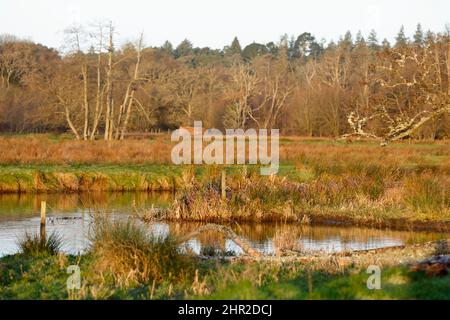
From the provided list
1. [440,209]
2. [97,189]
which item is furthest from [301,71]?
[440,209]

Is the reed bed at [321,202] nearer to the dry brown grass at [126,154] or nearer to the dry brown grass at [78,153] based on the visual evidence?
the dry brown grass at [126,154]

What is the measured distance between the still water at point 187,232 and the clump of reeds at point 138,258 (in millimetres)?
3547

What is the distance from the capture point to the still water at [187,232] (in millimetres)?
16016

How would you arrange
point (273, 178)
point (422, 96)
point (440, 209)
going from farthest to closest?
1. point (273, 178)
2. point (440, 209)
3. point (422, 96)

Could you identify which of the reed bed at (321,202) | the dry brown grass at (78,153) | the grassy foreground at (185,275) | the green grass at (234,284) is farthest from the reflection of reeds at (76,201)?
the green grass at (234,284)

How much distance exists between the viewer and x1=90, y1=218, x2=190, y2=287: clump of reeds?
971 cm

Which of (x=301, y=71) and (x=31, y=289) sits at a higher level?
(x=301, y=71)

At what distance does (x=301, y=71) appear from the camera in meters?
92.5

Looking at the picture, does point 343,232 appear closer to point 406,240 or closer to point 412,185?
point 406,240

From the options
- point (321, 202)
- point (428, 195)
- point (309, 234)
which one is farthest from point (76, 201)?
point (428, 195)

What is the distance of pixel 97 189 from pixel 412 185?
42.5ft

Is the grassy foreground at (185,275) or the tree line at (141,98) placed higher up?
the tree line at (141,98)

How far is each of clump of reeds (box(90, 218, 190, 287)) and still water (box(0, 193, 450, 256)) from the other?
11.6 feet

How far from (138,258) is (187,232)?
27.7ft
